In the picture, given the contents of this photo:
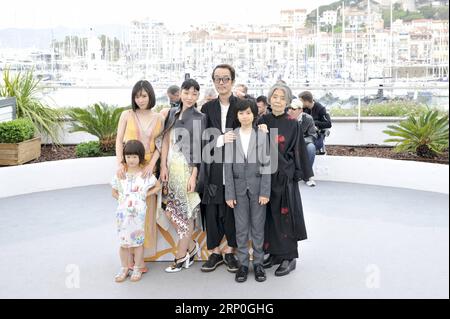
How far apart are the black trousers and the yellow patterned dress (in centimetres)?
41

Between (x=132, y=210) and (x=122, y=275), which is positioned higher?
(x=132, y=210)

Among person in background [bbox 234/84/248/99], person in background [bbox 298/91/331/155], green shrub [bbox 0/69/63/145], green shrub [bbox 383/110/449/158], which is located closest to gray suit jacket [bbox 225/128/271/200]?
person in background [bbox 234/84/248/99]

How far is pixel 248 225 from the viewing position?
14.5 ft

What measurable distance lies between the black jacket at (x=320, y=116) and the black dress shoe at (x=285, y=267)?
3788 mm

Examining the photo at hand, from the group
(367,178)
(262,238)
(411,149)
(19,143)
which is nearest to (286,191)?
(262,238)

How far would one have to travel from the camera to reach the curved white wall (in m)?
7.53

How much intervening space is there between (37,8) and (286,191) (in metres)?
7.59

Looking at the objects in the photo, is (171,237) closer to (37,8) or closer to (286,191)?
(286,191)

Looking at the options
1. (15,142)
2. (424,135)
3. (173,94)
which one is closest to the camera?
(173,94)

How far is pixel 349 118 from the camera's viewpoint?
9539mm

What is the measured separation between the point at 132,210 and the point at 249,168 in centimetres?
86

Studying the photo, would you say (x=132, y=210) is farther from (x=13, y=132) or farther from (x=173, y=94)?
(x=13, y=132)

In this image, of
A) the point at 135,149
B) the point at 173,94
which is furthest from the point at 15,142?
the point at 135,149

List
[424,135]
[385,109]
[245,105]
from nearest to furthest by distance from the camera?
[245,105] → [424,135] → [385,109]
